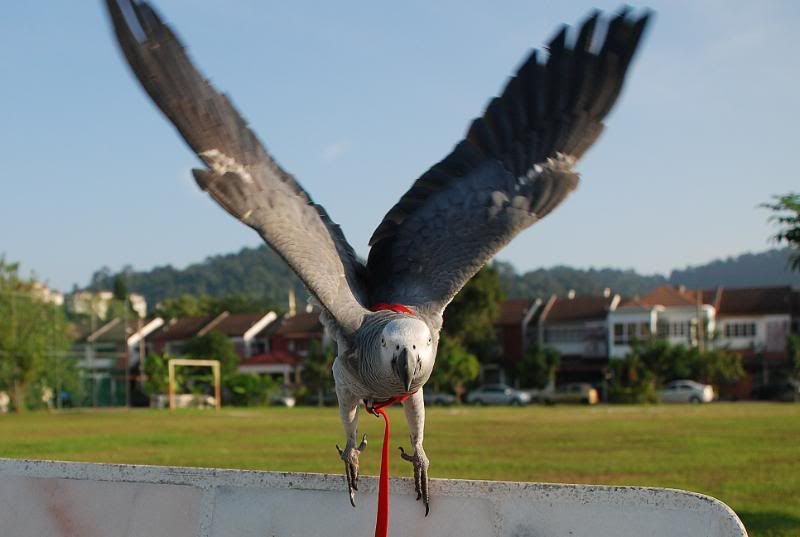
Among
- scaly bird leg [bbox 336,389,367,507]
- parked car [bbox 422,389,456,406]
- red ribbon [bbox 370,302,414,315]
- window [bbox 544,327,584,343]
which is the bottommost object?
parked car [bbox 422,389,456,406]

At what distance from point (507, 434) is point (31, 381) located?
2745 cm

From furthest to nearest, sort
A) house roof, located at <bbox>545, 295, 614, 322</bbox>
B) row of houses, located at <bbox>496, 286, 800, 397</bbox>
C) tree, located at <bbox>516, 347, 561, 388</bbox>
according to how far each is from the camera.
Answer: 1. house roof, located at <bbox>545, 295, 614, 322</bbox>
2. row of houses, located at <bbox>496, 286, 800, 397</bbox>
3. tree, located at <bbox>516, 347, 561, 388</bbox>

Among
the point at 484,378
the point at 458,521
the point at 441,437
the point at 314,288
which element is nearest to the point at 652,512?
the point at 458,521

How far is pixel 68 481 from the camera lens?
437cm

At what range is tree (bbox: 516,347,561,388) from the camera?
167 ft

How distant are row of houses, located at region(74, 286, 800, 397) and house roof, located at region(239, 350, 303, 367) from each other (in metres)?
0.06

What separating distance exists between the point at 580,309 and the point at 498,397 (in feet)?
46.2

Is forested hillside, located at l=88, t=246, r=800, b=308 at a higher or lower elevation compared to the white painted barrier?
higher

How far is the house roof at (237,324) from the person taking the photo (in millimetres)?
64188

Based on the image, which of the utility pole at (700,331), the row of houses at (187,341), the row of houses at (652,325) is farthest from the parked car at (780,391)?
the row of houses at (187,341)

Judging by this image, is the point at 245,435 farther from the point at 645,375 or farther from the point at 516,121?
the point at 645,375

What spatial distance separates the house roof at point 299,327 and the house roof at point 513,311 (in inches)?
470

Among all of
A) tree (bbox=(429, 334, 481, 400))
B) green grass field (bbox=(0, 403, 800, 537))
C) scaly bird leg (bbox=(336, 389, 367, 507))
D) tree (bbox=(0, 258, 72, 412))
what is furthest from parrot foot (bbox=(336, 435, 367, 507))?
tree (bbox=(429, 334, 481, 400))

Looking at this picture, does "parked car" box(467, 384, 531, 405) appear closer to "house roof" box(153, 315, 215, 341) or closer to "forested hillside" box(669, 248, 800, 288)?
"house roof" box(153, 315, 215, 341)
